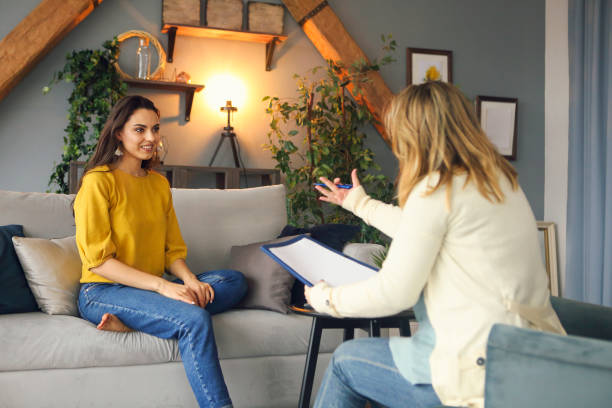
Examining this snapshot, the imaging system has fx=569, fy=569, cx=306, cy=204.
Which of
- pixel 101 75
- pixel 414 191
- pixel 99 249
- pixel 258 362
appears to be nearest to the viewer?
pixel 414 191

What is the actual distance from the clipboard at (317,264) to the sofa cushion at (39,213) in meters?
1.29

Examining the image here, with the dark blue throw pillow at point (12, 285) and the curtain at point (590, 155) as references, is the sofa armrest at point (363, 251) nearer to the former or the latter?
the dark blue throw pillow at point (12, 285)

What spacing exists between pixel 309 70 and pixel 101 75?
148cm

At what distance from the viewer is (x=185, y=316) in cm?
181

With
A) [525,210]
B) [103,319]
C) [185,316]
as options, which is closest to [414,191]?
[525,210]

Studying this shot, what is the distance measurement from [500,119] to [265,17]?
202 centimetres

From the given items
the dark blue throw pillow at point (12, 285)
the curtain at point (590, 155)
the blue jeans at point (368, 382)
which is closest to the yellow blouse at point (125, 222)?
the dark blue throw pillow at point (12, 285)

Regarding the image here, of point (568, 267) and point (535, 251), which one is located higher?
point (535, 251)

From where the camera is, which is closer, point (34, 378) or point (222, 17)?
point (34, 378)

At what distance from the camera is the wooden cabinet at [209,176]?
3651 mm

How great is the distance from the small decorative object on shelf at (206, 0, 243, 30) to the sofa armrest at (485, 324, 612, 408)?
3446 millimetres

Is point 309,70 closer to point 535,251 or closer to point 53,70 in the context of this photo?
point 53,70

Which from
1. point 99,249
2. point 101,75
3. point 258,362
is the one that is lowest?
point 258,362

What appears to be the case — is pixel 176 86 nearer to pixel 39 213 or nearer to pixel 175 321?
pixel 39 213
